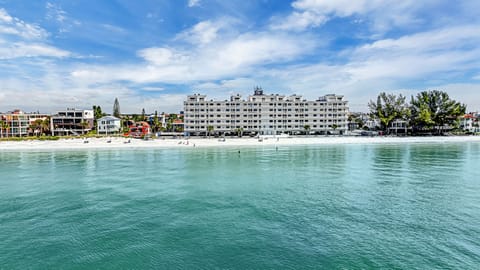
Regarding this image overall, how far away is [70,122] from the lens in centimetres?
10756

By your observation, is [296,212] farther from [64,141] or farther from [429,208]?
[64,141]

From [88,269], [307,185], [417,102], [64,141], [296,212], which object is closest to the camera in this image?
[88,269]

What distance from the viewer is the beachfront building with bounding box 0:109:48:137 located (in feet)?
330

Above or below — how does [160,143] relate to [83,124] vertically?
below

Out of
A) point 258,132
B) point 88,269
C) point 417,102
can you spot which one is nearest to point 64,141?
point 258,132

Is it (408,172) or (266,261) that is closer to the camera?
(266,261)

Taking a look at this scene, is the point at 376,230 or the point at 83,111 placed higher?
the point at 83,111

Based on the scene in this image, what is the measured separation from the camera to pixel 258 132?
112m

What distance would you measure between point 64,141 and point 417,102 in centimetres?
12008

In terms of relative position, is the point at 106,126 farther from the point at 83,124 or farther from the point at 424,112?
the point at 424,112

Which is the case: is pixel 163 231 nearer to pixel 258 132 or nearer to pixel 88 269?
pixel 88 269

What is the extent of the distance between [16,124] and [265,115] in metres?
94.1

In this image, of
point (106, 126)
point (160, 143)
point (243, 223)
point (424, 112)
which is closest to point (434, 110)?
point (424, 112)

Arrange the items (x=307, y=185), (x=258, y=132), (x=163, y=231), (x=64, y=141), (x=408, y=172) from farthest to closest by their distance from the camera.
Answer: (x=258, y=132), (x=64, y=141), (x=408, y=172), (x=307, y=185), (x=163, y=231)
